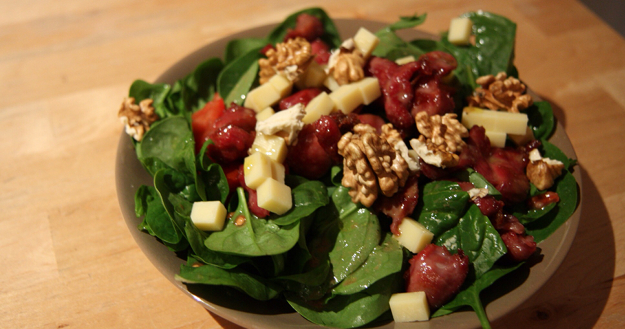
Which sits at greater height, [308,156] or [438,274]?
[308,156]

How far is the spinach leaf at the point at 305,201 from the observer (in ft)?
4.34

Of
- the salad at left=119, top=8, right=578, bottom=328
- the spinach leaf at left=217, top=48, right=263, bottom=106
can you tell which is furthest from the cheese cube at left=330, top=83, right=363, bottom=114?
the spinach leaf at left=217, top=48, right=263, bottom=106

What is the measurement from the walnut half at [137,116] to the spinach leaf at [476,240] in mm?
1144

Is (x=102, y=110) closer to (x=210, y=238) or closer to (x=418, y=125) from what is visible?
(x=210, y=238)

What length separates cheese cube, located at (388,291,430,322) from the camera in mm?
1204

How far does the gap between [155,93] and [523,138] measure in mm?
1456

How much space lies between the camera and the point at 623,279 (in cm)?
152

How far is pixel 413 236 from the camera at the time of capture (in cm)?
132

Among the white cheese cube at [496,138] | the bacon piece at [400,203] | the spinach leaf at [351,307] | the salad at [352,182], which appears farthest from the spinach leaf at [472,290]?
the white cheese cube at [496,138]

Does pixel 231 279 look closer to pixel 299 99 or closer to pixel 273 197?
pixel 273 197

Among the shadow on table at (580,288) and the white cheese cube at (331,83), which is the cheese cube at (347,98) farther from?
the shadow on table at (580,288)

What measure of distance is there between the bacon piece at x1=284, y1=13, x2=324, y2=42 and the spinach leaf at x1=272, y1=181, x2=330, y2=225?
0.74 m

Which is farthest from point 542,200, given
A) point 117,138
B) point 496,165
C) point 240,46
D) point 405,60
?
point 117,138

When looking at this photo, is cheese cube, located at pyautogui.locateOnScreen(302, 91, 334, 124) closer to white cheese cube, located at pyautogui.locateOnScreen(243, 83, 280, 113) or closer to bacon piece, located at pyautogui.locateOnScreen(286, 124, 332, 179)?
bacon piece, located at pyautogui.locateOnScreen(286, 124, 332, 179)
